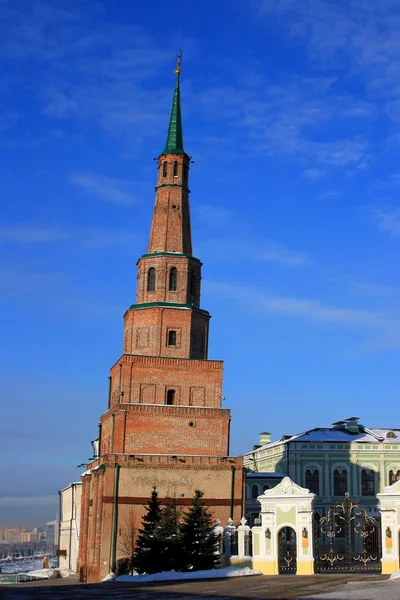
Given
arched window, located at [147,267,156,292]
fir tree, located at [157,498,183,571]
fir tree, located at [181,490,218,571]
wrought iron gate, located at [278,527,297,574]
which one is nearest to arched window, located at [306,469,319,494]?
wrought iron gate, located at [278,527,297,574]

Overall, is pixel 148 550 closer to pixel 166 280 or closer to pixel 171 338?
pixel 171 338

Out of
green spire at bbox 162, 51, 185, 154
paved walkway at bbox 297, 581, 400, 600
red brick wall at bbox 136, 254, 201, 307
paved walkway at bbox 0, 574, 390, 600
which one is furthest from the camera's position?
green spire at bbox 162, 51, 185, 154

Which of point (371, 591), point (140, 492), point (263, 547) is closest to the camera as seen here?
point (371, 591)

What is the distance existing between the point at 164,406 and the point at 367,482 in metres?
18.6

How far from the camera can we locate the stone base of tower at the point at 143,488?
127 ft

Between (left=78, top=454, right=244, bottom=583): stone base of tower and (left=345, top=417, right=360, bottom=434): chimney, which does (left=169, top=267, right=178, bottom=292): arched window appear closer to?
(left=78, top=454, right=244, bottom=583): stone base of tower

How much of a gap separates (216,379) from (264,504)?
10.6 meters

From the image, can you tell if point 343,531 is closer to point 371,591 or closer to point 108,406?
point 108,406

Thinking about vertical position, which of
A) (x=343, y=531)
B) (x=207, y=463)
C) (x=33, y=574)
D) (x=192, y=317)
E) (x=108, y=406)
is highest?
(x=192, y=317)

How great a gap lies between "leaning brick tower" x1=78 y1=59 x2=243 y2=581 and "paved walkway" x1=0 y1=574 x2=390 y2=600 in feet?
31.9

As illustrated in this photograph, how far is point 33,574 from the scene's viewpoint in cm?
6072

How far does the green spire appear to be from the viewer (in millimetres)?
46031

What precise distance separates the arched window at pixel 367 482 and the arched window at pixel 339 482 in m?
1.20

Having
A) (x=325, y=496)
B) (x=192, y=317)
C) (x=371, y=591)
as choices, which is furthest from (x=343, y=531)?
(x=371, y=591)
